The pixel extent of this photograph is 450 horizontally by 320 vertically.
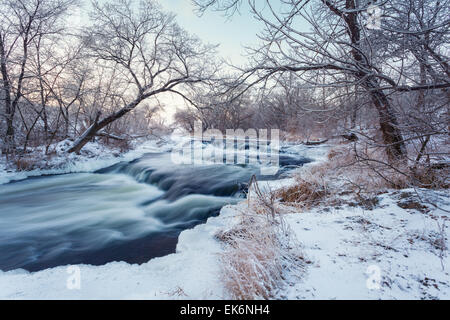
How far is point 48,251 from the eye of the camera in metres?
3.83

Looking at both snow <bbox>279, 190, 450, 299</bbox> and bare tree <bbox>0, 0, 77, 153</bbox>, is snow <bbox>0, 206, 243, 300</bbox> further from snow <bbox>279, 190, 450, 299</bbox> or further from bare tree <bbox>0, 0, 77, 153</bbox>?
bare tree <bbox>0, 0, 77, 153</bbox>

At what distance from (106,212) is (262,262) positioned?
5071 millimetres

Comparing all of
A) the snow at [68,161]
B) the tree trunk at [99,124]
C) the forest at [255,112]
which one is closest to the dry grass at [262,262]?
the forest at [255,112]

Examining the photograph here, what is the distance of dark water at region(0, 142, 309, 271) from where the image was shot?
3.75 metres

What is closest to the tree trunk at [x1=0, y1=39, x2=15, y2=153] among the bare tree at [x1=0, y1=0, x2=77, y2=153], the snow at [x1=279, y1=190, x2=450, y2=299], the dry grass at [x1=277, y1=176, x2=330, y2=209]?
the bare tree at [x1=0, y1=0, x2=77, y2=153]

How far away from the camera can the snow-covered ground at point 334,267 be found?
1.72 metres

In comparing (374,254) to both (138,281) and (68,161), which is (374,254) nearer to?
(138,281)

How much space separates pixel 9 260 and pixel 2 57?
9.06 metres

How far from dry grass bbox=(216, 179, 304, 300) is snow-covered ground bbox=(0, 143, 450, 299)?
8 centimetres

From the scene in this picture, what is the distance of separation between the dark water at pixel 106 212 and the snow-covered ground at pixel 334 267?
2.93 ft

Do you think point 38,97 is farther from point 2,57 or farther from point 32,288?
point 32,288

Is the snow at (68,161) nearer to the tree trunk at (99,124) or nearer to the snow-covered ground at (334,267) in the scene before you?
the tree trunk at (99,124)
